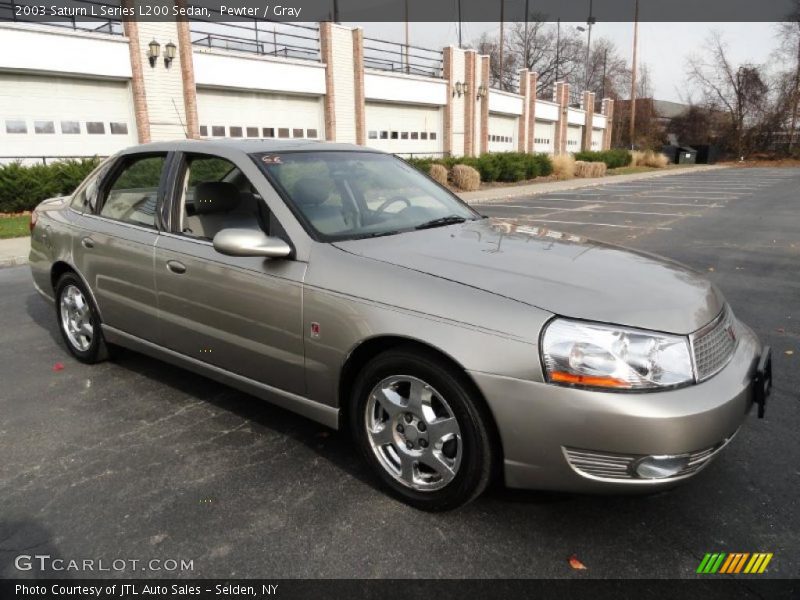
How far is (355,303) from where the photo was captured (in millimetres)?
2742

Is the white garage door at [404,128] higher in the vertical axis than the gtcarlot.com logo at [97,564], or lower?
higher

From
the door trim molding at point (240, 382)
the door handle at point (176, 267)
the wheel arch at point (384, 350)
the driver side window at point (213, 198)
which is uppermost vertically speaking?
the driver side window at point (213, 198)

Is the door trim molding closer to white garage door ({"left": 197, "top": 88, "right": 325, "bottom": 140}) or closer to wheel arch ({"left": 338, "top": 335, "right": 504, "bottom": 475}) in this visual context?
wheel arch ({"left": 338, "top": 335, "right": 504, "bottom": 475})

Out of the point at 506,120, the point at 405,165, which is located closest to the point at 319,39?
the point at 506,120

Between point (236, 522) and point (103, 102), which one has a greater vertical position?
point (103, 102)

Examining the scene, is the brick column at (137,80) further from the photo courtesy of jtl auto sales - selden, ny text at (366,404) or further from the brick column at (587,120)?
the brick column at (587,120)

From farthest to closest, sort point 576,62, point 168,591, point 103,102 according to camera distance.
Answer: point 576,62 → point 103,102 → point 168,591

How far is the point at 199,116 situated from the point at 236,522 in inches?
829

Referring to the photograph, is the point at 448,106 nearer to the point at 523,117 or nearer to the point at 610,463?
the point at 523,117

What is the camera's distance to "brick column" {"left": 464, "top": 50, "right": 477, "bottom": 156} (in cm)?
3266

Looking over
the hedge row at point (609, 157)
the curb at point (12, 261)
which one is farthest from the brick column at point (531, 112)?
the curb at point (12, 261)

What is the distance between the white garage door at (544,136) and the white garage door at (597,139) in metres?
11.4

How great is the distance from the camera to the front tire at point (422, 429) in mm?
2471

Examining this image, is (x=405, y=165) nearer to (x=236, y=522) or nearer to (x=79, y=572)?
(x=236, y=522)
